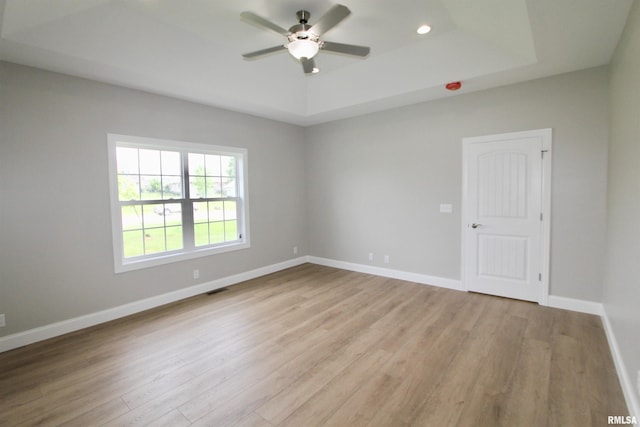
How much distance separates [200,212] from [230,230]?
60 cm

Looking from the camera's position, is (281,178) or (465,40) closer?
(465,40)

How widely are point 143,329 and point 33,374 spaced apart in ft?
2.87

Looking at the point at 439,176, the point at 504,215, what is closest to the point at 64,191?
the point at 439,176

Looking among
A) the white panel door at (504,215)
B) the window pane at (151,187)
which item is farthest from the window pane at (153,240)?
the white panel door at (504,215)

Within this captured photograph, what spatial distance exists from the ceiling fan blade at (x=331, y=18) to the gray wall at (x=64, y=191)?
240cm

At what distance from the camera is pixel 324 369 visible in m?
2.37

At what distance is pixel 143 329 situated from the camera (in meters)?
3.12

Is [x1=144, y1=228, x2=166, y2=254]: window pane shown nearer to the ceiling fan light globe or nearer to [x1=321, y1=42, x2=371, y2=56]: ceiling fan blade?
the ceiling fan light globe

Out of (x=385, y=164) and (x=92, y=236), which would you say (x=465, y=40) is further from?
(x=92, y=236)

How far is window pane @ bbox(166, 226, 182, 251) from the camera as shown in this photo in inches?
155

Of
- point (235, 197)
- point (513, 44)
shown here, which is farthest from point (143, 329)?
point (513, 44)

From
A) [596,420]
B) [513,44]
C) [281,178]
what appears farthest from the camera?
[281,178]

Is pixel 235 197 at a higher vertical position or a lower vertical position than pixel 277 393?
higher

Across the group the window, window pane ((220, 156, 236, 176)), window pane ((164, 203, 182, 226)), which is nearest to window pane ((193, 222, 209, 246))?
the window
